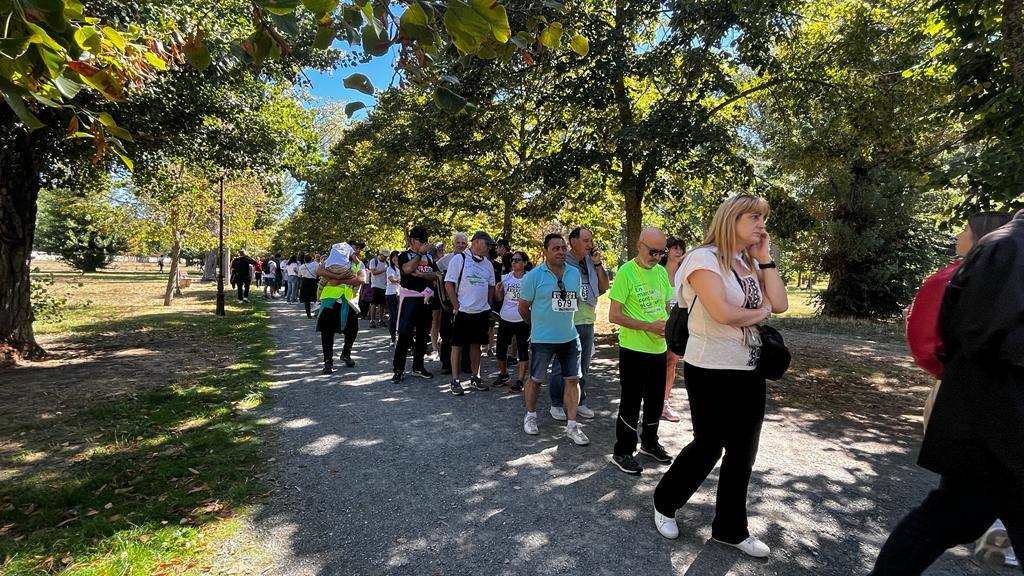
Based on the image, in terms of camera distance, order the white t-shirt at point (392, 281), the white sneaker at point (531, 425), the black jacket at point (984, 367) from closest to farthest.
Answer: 1. the black jacket at point (984, 367)
2. the white sneaker at point (531, 425)
3. the white t-shirt at point (392, 281)

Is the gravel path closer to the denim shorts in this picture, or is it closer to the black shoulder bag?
the denim shorts

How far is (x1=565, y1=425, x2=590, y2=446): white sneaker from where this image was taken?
4.49 metres

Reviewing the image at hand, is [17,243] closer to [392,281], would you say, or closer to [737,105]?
[392,281]

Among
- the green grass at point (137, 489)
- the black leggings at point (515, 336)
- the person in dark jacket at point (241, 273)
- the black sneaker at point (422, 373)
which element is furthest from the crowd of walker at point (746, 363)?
the person in dark jacket at point (241, 273)

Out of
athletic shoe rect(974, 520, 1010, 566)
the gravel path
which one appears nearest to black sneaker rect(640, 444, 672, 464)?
the gravel path


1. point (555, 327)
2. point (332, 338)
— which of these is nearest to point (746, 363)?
point (555, 327)

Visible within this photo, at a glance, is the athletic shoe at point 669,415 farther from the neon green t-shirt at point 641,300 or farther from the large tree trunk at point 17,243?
the large tree trunk at point 17,243

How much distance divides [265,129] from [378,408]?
6.27 meters

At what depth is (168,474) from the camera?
12.5ft

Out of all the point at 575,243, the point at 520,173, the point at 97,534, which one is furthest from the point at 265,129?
the point at 97,534

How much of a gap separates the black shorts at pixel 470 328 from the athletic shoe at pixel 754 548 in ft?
13.7

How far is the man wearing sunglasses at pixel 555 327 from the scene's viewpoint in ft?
15.1

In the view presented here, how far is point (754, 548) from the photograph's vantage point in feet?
9.16

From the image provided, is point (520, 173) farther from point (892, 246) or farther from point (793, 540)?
point (892, 246)
